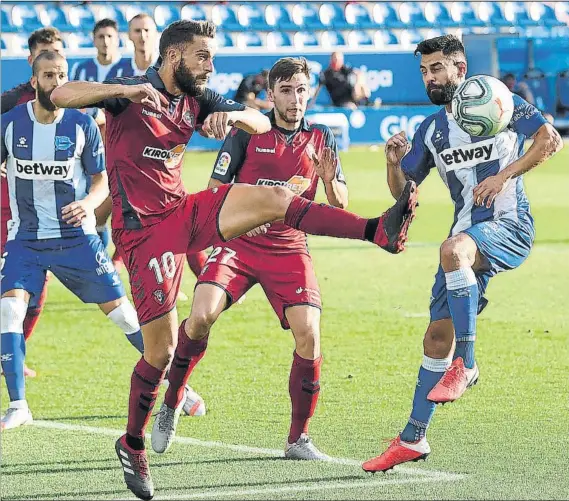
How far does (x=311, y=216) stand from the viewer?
20.0 ft

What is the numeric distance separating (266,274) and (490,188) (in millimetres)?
1511

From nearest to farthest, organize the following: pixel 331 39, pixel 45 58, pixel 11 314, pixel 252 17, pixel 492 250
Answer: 1. pixel 492 250
2. pixel 11 314
3. pixel 45 58
4. pixel 331 39
5. pixel 252 17

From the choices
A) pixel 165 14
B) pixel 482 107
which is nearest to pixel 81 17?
pixel 165 14

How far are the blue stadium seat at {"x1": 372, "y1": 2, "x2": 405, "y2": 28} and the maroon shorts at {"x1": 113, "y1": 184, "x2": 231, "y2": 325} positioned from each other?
93.3 ft

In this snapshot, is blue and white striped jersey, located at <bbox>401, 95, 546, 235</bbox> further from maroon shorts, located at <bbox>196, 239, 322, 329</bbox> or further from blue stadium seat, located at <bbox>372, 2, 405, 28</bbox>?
blue stadium seat, located at <bbox>372, 2, 405, 28</bbox>

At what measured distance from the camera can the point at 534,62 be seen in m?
31.4

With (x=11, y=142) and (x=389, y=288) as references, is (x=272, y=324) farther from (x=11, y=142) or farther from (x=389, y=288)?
(x=11, y=142)

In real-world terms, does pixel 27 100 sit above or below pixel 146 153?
below

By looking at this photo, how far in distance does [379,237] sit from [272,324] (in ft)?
18.4

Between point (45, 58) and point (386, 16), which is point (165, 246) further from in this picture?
point (386, 16)

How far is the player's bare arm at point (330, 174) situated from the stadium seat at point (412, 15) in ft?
91.5

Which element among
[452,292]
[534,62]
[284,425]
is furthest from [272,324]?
[534,62]

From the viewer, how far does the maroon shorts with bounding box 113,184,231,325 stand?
6305 millimetres

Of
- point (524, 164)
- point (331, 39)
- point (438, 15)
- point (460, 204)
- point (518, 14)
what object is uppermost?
point (524, 164)
